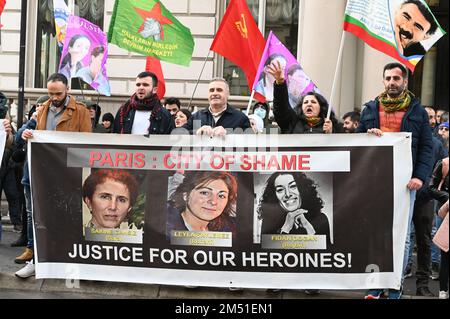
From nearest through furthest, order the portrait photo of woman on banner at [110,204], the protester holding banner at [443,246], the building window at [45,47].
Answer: the protester holding banner at [443,246] → the portrait photo of woman on banner at [110,204] → the building window at [45,47]

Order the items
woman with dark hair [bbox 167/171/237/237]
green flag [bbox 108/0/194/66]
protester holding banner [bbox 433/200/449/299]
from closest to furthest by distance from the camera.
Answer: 1. protester holding banner [bbox 433/200/449/299]
2. woman with dark hair [bbox 167/171/237/237]
3. green flag [bbox 108/0/194/66]

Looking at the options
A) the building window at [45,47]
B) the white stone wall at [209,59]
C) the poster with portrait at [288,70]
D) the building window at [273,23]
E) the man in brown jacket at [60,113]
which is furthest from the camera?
the building window at [45,47]

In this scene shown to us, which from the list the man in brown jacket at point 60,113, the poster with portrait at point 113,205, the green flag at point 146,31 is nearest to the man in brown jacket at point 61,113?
the man in brown jacket at point 60,113

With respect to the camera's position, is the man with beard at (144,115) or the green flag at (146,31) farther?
the green flag at (146,31)

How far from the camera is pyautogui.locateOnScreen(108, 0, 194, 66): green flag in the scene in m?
10.9

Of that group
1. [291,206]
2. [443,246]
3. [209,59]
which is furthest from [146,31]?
[209,59]

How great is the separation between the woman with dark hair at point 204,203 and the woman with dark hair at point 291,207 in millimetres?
293

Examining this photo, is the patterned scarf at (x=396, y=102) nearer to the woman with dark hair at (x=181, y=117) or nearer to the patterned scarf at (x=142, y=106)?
the patterned scarf at (x=142, y=106)

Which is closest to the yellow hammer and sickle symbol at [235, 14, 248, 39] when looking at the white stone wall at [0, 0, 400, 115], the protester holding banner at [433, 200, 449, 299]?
the protester holding banner at [433, 200, 449, 299]

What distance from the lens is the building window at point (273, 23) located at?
17.2m

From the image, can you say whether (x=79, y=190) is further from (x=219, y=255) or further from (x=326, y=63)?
(x=326, y=63)

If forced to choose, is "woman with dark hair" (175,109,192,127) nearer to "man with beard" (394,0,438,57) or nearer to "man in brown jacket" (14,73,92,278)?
"man in brown jacket" (14,73,92,278)
